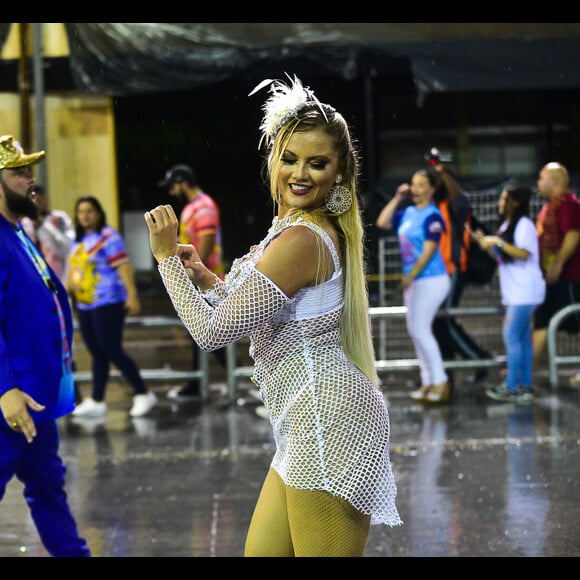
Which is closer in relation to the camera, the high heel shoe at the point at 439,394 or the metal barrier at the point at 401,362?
the high heel shoe at the point at 439,394

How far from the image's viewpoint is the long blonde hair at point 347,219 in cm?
331

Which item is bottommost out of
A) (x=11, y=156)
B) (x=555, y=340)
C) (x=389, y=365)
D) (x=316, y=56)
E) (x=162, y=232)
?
(x=389, y=365)

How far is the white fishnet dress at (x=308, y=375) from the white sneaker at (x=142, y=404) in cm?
577

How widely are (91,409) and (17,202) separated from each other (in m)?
4.44

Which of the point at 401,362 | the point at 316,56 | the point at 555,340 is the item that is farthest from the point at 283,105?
the point at 316,56

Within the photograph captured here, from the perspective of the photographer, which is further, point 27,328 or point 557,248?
point 557,248

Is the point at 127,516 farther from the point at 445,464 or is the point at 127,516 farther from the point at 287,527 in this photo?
the point at 287,527

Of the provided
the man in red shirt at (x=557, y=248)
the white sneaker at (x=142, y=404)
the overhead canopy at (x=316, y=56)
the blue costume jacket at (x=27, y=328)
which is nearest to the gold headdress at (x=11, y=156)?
the blue costume jacket at (x=27, y=328)

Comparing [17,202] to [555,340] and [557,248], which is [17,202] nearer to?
[557,248]

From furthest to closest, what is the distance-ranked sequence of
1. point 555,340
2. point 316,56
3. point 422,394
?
point 316,56, point 555,340, point 422,394

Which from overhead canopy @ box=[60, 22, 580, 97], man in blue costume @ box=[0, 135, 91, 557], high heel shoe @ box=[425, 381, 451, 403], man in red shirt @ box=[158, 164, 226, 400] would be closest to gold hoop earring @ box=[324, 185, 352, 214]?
man in blue costume @ box=[0, 135, 91, 557]

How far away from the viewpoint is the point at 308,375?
3.24m

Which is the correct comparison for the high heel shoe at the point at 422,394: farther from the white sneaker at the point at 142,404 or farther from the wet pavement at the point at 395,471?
the white sneaker at the point at 142,404
